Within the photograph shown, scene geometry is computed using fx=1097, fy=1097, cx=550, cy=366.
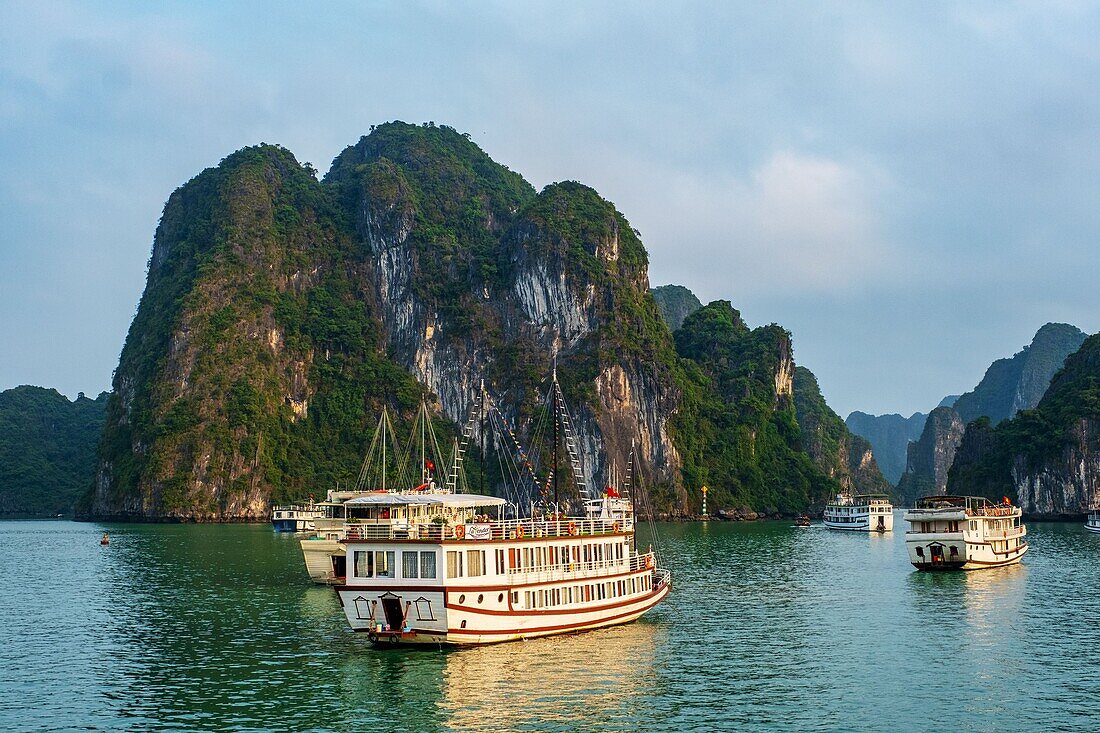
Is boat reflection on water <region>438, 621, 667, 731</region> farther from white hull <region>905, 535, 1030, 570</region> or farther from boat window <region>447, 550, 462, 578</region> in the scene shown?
white hull <region>905, 535, 1030, 570</region>

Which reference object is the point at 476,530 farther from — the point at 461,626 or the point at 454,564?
the point at 461,626

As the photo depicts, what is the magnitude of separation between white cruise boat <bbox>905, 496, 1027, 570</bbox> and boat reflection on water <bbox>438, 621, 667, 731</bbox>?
39.2 meters

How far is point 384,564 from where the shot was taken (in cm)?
4259

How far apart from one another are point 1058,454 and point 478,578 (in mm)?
162173

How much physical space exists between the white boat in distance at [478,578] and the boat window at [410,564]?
39 millimetres

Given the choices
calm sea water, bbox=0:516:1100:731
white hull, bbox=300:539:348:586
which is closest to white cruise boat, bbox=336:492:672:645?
calm sea water, bbox=0:516:1100:731

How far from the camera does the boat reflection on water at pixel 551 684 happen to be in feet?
110

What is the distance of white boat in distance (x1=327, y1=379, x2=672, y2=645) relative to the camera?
4222 cm

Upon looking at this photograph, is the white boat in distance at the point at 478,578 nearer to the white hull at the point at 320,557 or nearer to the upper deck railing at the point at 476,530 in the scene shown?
the upper deck railing at the point at 476,530

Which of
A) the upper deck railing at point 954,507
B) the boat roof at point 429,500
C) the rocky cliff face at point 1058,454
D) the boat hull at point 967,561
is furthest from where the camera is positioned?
the rocky cliff face at point 1058,454

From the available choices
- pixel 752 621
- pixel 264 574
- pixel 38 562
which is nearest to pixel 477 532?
pixel 752 621

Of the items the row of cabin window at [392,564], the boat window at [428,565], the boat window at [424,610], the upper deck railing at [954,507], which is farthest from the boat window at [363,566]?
the upper deck railing at [954,507]

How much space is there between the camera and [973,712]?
115 ft

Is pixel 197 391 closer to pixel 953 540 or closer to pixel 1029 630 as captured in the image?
pixel 953 540
